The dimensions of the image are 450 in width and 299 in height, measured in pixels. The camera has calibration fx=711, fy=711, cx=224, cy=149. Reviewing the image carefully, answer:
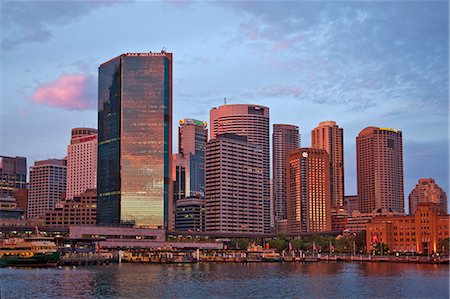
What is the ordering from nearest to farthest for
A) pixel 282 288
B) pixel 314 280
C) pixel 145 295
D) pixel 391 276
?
pixel 145 295
pixel 282 288
pixel 314 280
pixel 391 276

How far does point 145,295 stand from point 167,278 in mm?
41066

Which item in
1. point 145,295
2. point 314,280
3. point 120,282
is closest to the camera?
point 145,295

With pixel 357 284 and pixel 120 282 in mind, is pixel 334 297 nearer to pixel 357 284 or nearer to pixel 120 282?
pixel 357 284

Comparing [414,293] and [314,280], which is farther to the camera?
[314,280]

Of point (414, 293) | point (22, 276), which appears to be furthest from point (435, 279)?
point (22, 276)

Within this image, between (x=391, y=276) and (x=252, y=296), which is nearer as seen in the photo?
(x=252, y=296)

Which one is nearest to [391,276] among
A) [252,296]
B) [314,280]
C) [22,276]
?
[314,280]

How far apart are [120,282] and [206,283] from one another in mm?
17672

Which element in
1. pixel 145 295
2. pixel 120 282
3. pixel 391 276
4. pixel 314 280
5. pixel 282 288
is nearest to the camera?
pixel 145 295

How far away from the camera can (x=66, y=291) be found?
12525 cm

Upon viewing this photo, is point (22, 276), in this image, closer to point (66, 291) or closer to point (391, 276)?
point (66, 291)

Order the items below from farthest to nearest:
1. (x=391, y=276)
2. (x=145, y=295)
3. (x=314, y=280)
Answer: (x=391, y=276) < (x=314, y=280) < (x=145, y=295)

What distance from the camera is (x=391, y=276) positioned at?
173 metres

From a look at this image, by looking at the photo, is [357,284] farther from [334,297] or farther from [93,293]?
[93,293]
